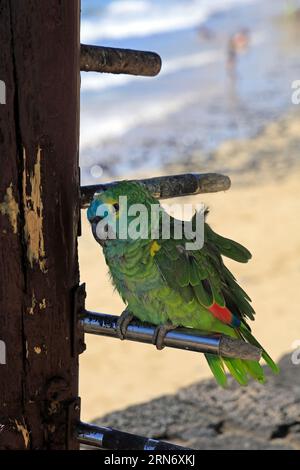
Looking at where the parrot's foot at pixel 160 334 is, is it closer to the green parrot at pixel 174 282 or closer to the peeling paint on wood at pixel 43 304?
the green parrot at pixel 174 282

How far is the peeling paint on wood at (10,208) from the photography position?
1095 millimetres

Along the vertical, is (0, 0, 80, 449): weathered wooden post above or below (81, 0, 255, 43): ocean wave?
below

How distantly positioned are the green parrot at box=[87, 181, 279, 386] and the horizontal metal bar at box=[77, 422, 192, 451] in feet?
0.53

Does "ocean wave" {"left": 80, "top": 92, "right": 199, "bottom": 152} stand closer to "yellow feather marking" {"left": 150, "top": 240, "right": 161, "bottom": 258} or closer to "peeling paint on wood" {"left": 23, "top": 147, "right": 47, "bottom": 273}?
"yellow feather marking" {"left": 150, "top": 240, "right": 161, "bottom": 258}

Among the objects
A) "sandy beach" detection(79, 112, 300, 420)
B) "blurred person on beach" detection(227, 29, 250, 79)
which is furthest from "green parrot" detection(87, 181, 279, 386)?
"blurred person on beach" detection(227, 29, 250, 79)

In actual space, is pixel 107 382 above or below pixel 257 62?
below

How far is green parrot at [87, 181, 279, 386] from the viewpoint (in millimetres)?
1247

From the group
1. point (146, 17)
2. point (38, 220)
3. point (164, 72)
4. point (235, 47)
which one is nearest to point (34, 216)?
point (38, 220)

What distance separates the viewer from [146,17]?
12367 millimetres

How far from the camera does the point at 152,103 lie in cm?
841

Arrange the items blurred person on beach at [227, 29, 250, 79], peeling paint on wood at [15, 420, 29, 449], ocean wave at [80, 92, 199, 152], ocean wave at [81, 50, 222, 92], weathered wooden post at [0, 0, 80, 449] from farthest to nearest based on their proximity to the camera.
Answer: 1. ocean wave at [81, 50, 222, 92]
2. blurred person on beach at [227, 29, 250, 79]
3. ocean wave at [80, 92, 199, 152]
4. peeling paint on wood at [15, 420, 29, 449]
5. weathered wooden post at [0, 0, 80, 449]
